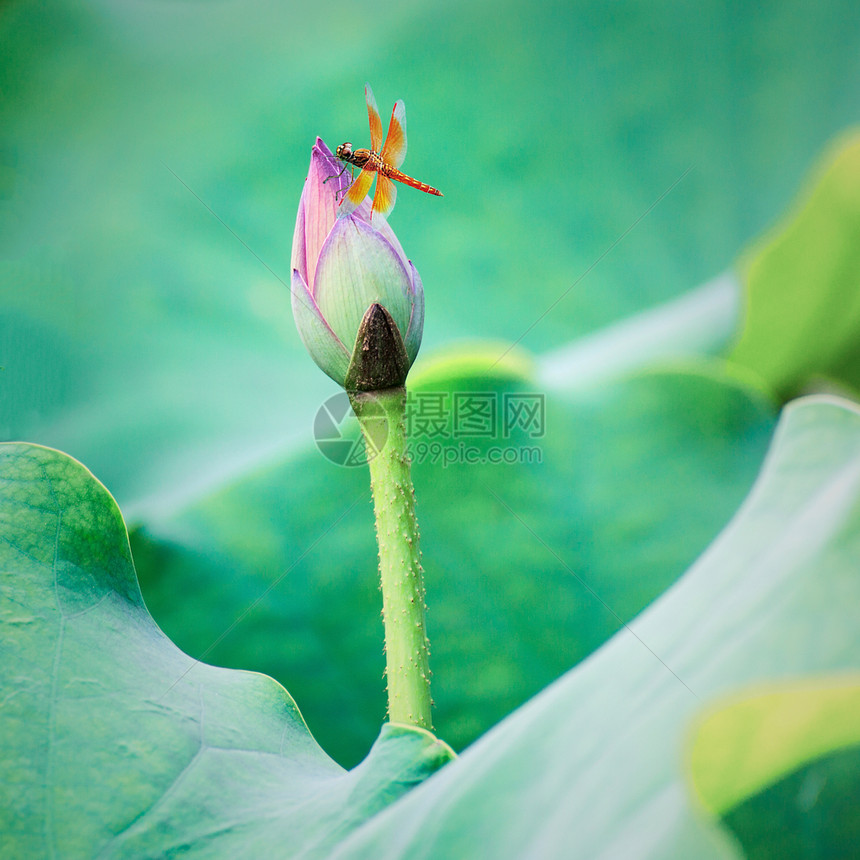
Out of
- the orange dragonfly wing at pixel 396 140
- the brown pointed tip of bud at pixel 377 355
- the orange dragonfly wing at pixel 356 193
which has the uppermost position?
the orange dragonfly wing at pixel 396 140

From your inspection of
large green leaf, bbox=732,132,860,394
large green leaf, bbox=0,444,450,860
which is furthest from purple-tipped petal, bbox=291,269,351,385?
large green leaf, bbox=732,132,860,394

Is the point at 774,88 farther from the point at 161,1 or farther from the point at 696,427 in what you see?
the point at 161,1

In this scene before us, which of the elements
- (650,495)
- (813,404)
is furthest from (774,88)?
(813,404)

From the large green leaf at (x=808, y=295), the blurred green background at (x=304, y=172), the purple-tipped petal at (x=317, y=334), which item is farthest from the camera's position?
the blurred green background at (x=304, y=172)

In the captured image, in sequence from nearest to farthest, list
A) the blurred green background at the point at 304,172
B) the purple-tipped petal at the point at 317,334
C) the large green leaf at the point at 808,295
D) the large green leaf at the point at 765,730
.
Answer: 1. the large green leaf at the point at 765,730
2. the purple-tipped petal at the point at 317,334
3. the large green leaf at the point at 808,295
4. the blurred green background at the point at 304,172

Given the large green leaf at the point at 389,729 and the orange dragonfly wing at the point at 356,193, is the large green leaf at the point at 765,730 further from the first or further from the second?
the orange dragonfly wing at the point at 356,193

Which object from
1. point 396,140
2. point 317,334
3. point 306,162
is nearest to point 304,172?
point 306,162

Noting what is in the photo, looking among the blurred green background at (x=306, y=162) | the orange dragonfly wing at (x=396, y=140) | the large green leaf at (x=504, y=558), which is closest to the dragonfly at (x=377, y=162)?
the orange dragonfly wing at (x=396, y=140)

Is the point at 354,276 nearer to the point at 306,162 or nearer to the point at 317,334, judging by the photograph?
the point at 317,334
